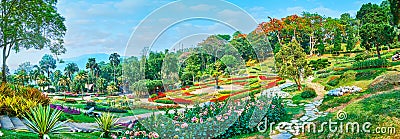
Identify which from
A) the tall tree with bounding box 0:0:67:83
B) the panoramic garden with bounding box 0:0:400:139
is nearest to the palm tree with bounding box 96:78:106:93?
the panoramic garden with bounding box 0:0:400:139

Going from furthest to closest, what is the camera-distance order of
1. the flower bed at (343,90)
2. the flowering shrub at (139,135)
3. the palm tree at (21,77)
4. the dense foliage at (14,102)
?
1. the palm tree at (21,77)
2. the flower bed at (343,90)
3. the dense foliage at (14,102)
4. the flowering shrub at (139,135)

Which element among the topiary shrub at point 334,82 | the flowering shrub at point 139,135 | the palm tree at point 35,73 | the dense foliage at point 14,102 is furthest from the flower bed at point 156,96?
the palm tree at point 35,73

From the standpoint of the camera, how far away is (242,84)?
23.9 feet

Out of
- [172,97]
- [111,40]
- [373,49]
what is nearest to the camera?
[172,97]

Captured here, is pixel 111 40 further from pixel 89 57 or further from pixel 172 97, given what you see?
pixel 172 97

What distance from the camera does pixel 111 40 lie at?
11.5 meters

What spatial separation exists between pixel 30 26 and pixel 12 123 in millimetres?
5700

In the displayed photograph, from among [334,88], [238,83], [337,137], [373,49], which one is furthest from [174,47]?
[373,49]

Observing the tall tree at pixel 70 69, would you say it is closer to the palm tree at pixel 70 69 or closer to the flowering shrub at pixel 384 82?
the palm tree at pixel 70 69

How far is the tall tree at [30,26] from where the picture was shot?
32.7 ft

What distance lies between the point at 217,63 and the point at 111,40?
5462 mm

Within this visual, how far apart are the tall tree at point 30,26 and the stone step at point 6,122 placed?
189 inches

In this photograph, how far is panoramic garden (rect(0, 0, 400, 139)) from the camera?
16.6ft

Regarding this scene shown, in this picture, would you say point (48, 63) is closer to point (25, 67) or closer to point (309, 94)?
point (25, 67)
